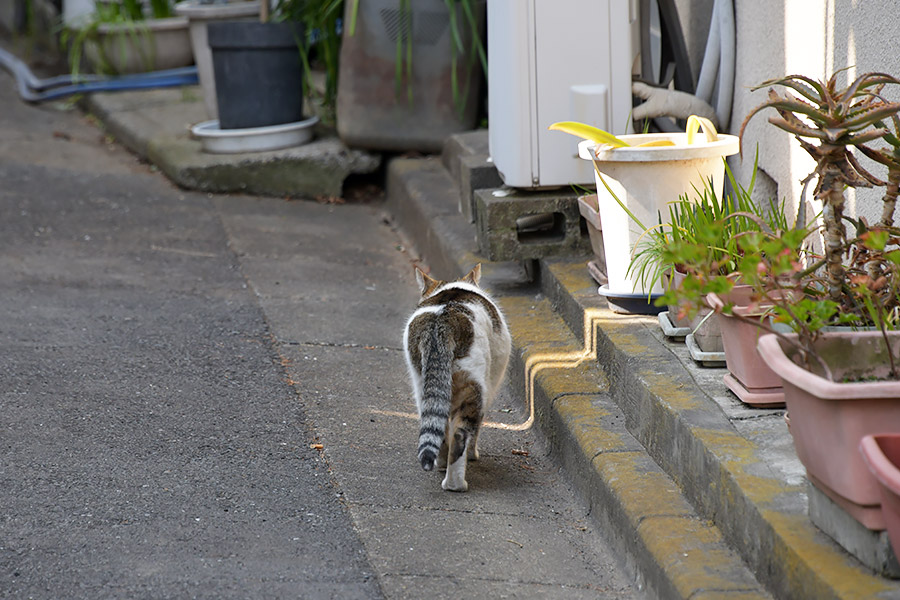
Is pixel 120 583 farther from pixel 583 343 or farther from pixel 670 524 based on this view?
pixel 583 343

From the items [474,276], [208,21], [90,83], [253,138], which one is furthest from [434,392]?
[90,83]

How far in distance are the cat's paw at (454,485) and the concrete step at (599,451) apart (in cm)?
35

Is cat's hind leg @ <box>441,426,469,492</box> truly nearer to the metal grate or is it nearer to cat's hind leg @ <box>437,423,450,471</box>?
cat's hind leg @ <box>437,423,450,471</box>

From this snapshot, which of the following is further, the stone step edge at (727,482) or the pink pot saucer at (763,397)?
the pink pot saucer at (763,397)

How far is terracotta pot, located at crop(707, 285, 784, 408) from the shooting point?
2.88 m

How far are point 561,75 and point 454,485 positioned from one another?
1897 millimetres

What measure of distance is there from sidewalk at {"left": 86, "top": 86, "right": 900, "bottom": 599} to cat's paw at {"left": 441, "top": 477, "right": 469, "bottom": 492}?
348mm

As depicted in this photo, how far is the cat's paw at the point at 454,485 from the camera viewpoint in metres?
3.30

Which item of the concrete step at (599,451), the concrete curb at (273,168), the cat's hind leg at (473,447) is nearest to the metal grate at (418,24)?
the concrete curb at (273,168)

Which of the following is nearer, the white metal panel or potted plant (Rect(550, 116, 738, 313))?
potted plant (Rect(550, 116, 738, 313))

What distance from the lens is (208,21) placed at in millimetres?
7859

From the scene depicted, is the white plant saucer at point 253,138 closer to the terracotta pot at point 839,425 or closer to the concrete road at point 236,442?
the concrete road at point 236,442

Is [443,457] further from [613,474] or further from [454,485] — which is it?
[613,474]

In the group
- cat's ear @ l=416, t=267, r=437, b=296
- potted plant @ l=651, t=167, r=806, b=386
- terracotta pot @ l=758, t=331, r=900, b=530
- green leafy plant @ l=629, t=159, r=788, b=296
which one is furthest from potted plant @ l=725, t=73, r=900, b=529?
cat's ear @ l=416, t=267, r=437, b=296
